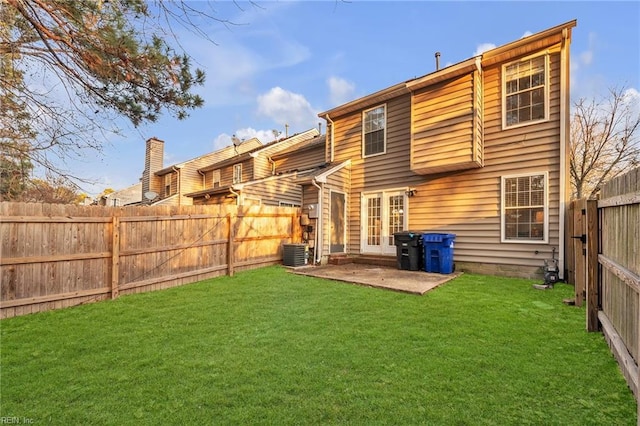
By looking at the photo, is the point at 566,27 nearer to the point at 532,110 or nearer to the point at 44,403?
the point at 532,110

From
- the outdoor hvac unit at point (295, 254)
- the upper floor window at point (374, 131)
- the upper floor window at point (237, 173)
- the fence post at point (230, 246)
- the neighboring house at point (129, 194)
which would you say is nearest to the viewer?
the fence post at point (230, 246)

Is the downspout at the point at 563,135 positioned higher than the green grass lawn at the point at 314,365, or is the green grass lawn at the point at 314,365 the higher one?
the downspout at the point at 563,135

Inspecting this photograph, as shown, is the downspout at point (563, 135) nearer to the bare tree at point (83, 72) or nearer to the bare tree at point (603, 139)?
the bare tree at point (83, 72)

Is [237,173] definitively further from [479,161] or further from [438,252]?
[479,161]

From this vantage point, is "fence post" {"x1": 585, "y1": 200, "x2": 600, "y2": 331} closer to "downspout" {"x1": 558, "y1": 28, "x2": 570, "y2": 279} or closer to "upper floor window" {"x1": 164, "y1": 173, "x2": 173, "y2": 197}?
"downspout" {"x1": 558, "y1": 28, "x2": 570, "y2": 279}

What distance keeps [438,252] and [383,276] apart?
5.30 feet

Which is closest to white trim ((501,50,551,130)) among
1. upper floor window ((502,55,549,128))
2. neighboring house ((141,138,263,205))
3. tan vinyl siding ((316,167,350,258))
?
upper floor window ((502,55,549,128))

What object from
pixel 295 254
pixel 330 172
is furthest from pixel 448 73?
pixel 295 254

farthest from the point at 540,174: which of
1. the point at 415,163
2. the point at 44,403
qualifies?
the point at 44,403

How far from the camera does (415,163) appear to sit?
801cm

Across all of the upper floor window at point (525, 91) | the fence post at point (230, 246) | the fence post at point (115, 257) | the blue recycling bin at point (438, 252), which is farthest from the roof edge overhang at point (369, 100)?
the fence post at point (115, 257)

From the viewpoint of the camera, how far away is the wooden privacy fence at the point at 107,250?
4.34m

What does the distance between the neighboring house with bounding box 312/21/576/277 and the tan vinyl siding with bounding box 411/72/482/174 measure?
0.03m

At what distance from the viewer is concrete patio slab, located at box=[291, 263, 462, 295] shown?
5766 millimetres
